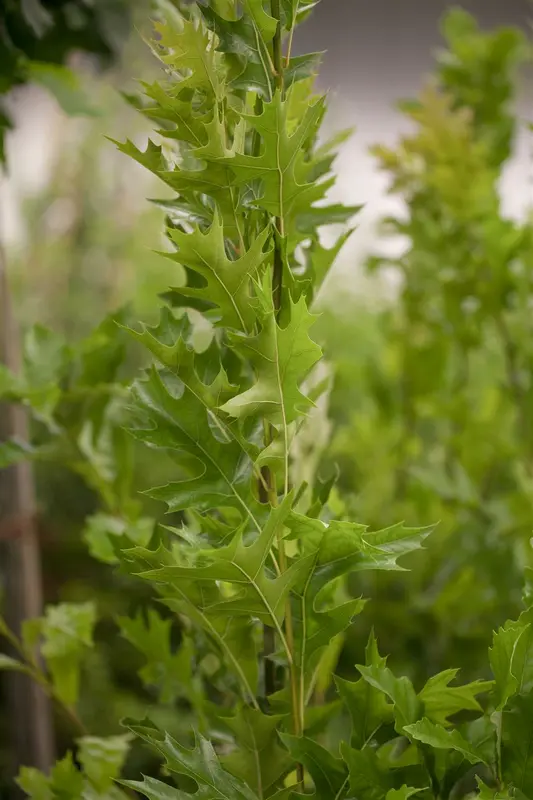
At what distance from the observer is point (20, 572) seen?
0.95m

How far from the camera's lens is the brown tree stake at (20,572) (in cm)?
92

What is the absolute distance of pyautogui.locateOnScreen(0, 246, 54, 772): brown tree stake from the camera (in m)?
0.92

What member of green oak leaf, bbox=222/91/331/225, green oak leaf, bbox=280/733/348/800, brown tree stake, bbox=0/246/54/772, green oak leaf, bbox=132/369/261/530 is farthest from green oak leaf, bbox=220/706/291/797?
brown tree stake, bbox=0/246/54/772

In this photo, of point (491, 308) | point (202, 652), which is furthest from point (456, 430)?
point (202, 652)

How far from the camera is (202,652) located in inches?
21.6

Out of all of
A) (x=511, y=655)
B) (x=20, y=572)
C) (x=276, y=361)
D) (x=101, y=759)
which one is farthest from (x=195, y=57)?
(x=20, y=572)

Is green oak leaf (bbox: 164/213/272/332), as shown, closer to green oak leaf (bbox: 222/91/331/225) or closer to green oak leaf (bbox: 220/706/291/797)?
green oak leaf (bbox: 222/91/331/225)

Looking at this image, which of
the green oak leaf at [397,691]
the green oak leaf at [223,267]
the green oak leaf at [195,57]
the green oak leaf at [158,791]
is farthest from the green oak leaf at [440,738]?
the green oak leaf at [195,57]

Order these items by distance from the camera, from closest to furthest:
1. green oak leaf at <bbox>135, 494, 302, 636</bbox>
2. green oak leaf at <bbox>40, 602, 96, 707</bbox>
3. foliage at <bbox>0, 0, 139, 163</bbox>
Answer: green oak leaf at <bbox>135, 494, 302, 636</bbox> < green oak leaf at <bbox>40, 602, 96, 707</bbox> < foliage at <bbox>0, 0, 139, 163</bbox>

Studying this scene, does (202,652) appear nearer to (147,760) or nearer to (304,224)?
(304,224)

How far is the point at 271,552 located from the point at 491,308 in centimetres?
51

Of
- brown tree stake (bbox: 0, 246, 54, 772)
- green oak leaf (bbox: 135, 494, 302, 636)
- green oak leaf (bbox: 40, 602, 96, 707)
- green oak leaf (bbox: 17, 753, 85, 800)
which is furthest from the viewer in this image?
brown tree stake (bbox: 0, 246, 54, 772)

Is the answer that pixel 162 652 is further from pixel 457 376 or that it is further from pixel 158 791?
pixel 457 376

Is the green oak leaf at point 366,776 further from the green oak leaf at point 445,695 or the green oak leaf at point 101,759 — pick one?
the green oak leaf at point 101,759
